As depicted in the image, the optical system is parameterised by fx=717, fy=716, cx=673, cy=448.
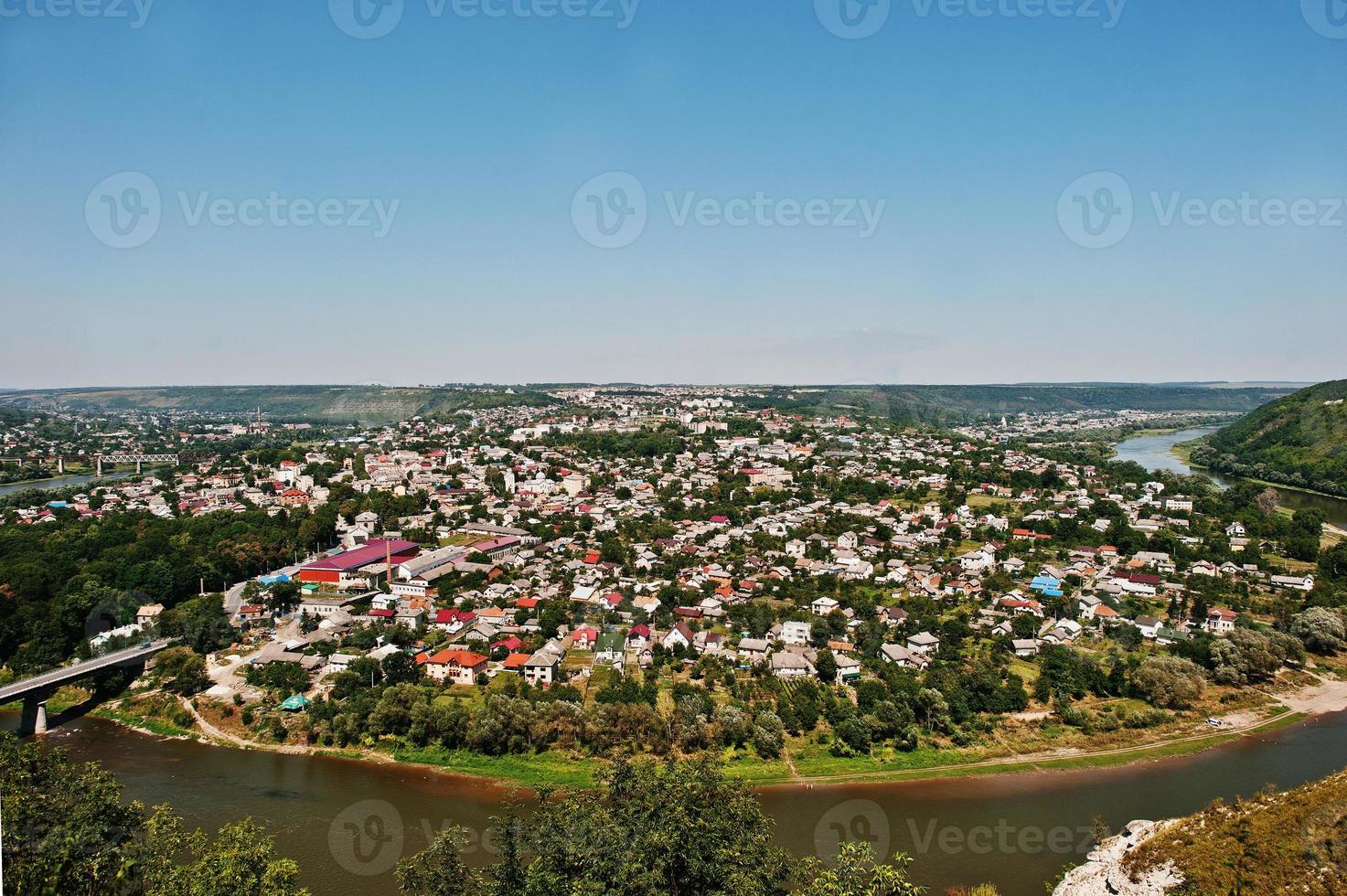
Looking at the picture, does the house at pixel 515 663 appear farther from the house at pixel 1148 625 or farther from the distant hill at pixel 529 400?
the distant hill at pixel 529 400

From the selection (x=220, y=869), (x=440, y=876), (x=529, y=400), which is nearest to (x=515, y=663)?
(x=440, y=876)

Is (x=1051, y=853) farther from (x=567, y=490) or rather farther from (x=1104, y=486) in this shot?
(x=1104, y=486)

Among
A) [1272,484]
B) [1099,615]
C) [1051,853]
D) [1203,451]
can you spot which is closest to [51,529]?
[1051,853]

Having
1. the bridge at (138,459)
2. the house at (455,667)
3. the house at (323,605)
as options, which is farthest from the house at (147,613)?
the bridge at (138,459)

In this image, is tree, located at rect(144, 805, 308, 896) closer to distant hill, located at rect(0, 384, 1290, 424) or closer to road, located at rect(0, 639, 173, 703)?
road, located at rect(0, 639, 173, 703)

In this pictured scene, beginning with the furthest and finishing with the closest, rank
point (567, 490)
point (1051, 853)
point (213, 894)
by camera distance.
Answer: point (567, 490) < point (1051, 853) < point (213, 894)

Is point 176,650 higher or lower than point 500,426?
lower

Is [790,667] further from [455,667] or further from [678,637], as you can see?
[455,667]
